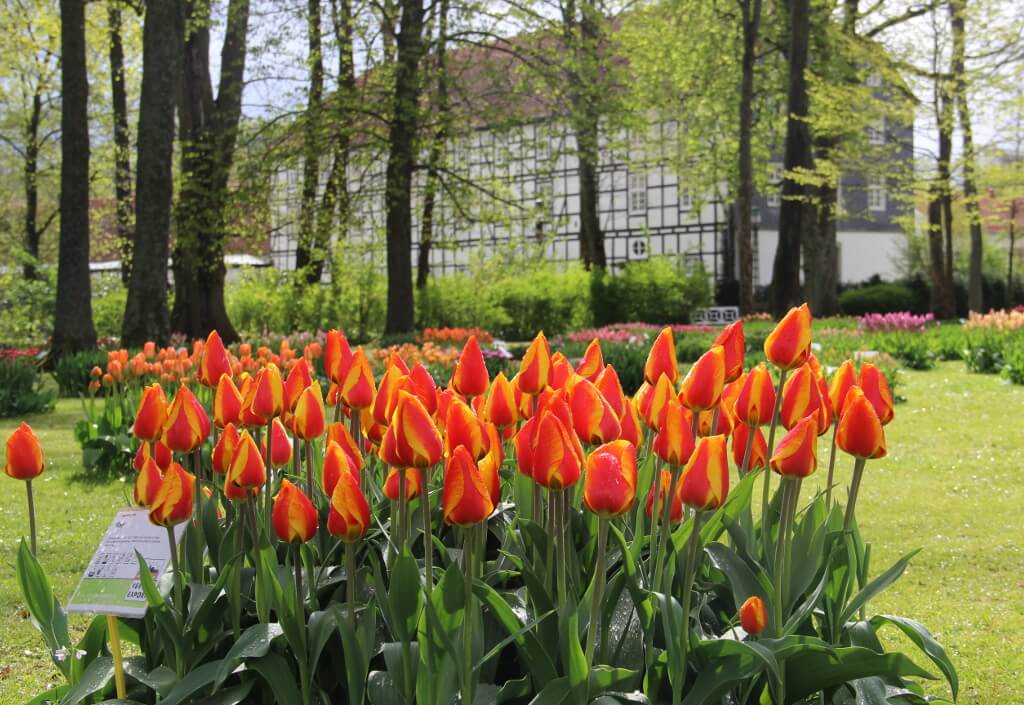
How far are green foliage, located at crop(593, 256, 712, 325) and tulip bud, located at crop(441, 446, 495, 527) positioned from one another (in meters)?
20.1

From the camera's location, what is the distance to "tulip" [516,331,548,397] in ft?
7.43

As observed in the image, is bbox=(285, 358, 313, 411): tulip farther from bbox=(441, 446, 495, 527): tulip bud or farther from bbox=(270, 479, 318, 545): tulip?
bbox=(441, 446, 495, 527): tulip bud

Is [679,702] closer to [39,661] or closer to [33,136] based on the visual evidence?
[39,661]

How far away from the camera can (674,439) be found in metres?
1.82

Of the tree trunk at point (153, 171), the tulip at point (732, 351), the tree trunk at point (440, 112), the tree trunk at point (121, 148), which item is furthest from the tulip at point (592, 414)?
the tree trunk at point (121, 148)

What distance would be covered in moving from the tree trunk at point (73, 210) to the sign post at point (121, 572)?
36.3 feet

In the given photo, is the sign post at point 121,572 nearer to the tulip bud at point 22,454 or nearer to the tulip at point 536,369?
the tulip bud at point 22,454

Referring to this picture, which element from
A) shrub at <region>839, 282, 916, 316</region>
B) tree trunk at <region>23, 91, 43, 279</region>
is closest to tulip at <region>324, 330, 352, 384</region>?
tree trunk at <region>23, 91, 43, 279</region>

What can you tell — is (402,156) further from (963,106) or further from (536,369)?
(536,369)

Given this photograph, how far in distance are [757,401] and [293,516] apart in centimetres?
103

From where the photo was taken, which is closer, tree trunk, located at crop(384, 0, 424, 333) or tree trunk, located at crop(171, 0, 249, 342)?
tree trunk, located at crop(384, 0, 424, 333)

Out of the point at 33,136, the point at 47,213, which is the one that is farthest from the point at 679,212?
the point at 47,213

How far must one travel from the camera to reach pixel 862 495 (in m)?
6.14

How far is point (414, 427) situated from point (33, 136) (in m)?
30.1
